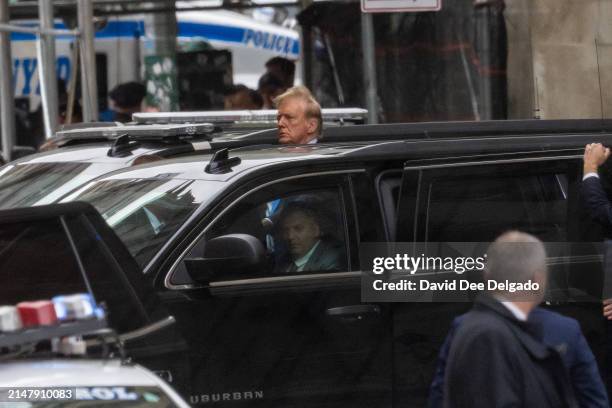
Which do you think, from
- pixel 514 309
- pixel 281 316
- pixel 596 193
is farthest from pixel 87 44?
pixel 514 309

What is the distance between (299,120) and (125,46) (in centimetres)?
875

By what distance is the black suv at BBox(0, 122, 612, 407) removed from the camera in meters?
5.39

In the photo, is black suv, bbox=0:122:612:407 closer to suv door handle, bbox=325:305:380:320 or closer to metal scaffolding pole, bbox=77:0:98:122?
suv door handle, bbox=325:305:380:320

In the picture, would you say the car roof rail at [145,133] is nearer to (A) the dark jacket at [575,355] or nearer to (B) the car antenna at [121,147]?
(B) the car antenna at [121,147]

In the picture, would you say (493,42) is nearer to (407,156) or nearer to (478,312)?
(407,156)

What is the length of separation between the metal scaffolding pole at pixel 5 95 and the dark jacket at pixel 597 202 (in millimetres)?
5950

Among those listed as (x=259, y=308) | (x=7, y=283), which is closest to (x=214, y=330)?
(x=259, y=308)

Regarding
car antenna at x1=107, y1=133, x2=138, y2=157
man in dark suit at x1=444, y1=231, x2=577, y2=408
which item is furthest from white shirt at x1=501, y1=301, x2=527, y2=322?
car antenna at x1=107, y1=133, x2=138, y2=157

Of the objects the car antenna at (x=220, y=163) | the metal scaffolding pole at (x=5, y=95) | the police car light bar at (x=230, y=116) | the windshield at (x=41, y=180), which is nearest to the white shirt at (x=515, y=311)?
the car antenna at (x=220, y=163)

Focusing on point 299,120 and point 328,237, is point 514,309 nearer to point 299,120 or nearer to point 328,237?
point 328,237

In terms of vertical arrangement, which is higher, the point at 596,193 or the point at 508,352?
the point at 596,193

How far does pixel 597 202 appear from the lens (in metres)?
5.84

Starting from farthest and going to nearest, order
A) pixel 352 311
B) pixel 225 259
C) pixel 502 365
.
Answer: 1. pixel 352 311
2. pixel 225 259
3. pixel 502 365

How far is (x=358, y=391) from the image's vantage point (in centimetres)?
559
